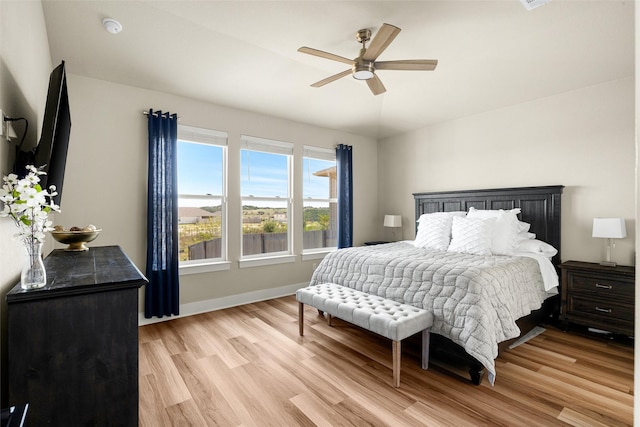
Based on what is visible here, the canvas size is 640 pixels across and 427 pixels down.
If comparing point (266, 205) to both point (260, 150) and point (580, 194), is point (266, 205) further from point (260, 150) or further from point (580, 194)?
point (580, 194)

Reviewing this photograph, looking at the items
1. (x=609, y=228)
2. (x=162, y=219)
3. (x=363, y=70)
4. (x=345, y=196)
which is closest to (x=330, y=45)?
(x=363, y=70)

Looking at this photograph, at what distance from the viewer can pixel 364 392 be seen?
2.14m

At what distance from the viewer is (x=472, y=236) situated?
3469mm

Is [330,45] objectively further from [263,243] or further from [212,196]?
[263,243]

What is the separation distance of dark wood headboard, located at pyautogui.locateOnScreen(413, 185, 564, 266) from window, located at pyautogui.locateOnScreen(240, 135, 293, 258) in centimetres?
249

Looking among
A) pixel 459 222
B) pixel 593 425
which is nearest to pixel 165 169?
pixel 459 222

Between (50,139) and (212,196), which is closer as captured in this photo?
(50,139)

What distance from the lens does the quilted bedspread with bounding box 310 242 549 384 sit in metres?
2.22

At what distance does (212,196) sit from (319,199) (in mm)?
1775

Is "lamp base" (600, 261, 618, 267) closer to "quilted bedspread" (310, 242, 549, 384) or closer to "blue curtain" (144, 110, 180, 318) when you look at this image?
"quilted bedspread" (310, 242, 549, 384)

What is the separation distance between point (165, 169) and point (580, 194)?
472 cm

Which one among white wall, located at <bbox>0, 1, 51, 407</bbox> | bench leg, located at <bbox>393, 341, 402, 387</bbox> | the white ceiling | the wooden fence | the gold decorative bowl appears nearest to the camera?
white wall, located at <bbox>0, 1, 51, 407</bbox>

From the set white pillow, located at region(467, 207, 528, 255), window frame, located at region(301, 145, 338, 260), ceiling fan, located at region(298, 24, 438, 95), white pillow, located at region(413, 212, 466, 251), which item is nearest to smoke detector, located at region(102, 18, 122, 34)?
ceiling fan, located at region(298, 24, 438, 95)

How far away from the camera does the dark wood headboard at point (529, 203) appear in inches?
142
